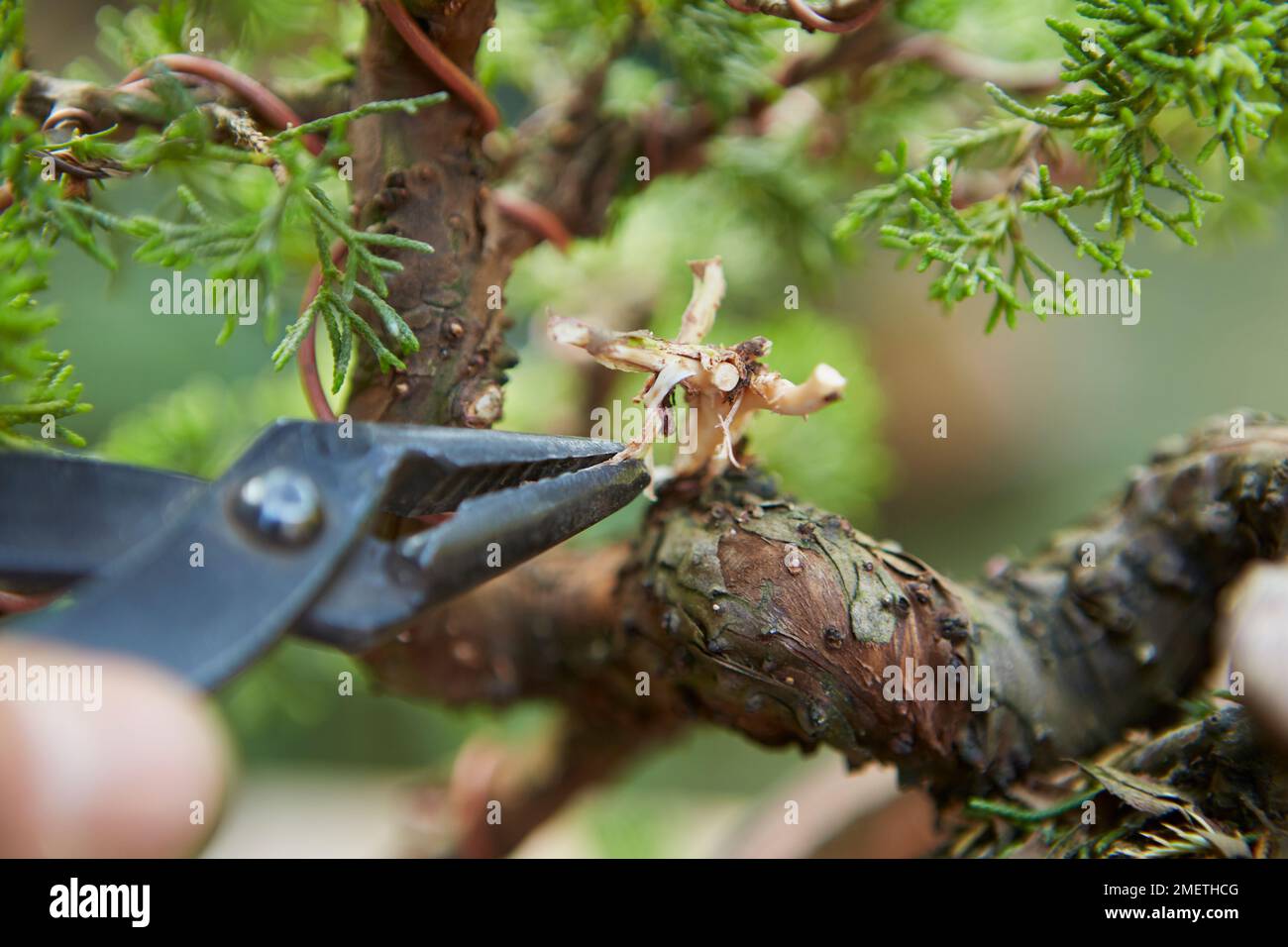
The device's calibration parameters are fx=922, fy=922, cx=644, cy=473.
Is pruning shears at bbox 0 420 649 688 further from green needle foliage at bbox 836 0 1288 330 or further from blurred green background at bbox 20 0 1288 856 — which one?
blurred green background at bbox 20 0 1288 856

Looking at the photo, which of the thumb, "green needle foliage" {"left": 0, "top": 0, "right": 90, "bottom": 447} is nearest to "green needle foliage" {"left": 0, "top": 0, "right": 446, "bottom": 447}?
"green needle foliage" {"left": 0, "top": 0, "right": 90, "bottom": 447}

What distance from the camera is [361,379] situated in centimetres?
65

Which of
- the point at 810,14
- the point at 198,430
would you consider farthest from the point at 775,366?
the point at 198,430

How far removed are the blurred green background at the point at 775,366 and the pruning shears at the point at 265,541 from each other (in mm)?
541

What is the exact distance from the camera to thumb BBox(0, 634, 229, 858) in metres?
0.45

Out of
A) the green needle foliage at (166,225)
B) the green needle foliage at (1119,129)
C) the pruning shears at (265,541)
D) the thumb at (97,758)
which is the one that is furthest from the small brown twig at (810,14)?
the thumb at (97,758)

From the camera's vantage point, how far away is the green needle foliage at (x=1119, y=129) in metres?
0.54

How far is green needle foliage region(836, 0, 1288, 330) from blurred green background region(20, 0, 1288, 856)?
1.33ft

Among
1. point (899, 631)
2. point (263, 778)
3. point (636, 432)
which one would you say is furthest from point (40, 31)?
point (899, 631)

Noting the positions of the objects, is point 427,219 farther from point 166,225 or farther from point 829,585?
point 829,585

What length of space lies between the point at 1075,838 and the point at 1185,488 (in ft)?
0.91

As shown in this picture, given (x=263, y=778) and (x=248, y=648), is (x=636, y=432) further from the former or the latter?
(x=263, y=778)

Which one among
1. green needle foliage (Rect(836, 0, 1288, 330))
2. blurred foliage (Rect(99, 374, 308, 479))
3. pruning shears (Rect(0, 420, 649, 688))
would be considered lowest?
pruning shears (Rect(0, 420, 649, 688))
